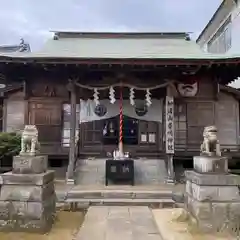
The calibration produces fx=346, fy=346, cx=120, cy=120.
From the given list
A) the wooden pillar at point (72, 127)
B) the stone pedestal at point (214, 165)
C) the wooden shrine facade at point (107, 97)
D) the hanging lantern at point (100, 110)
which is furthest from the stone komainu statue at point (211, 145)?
the hanging lantern at point (100, 110)

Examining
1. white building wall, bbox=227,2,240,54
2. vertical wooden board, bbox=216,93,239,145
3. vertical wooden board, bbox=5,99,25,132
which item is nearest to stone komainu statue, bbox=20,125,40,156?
vertical wooden board, bbox=5,99,25,132

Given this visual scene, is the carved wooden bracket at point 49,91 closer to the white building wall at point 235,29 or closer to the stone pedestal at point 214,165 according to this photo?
the stone pedestal at point 214,165

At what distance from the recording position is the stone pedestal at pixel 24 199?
6938 millimetres

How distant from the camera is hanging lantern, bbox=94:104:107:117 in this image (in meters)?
14.5

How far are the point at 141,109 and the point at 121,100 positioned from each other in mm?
1525

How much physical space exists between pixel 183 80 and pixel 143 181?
177 inches

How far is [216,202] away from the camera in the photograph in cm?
698

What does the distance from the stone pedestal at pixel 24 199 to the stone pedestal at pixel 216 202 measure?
10.4ft

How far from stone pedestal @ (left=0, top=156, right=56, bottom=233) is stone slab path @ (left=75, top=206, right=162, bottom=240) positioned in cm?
91

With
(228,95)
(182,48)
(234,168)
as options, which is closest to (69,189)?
(234,168)

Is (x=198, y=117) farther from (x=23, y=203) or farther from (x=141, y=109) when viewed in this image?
(x=23, y=203)

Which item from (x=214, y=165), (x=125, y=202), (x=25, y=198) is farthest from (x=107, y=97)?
(x=25, y=198)

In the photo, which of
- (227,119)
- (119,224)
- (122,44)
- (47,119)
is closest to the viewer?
(119,224)

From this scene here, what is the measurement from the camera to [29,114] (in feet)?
47.8
